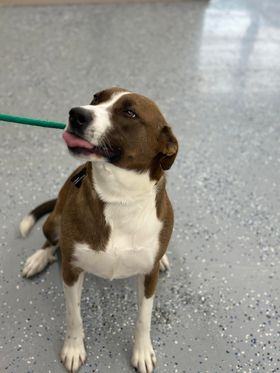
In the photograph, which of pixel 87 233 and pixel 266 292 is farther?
pixel 266 292

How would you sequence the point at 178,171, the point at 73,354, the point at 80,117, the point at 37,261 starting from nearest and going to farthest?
the point at 80,117 → the point at 73,354 → the point at 37,261 → the point at 178,171

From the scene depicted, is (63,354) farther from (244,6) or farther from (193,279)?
(244,6)

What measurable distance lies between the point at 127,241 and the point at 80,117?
37cm

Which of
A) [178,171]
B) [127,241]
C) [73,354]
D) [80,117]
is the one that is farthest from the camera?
[178,171]

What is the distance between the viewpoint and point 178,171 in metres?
2.19

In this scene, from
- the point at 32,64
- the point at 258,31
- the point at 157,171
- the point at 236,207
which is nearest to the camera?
the point at 157,171

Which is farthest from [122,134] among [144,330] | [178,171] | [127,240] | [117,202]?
[178,171]

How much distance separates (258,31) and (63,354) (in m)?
3.13

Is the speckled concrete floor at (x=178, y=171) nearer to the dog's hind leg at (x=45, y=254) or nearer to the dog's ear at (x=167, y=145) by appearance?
the dog's hind leg at (x=45, y=254)

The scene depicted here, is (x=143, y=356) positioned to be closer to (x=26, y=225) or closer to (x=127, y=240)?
(x=127, y=240)

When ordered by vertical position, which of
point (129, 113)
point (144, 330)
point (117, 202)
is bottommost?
point (144, 330)

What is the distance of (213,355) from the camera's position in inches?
58.7

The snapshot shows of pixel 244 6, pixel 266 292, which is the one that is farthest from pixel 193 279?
pixel 244 6

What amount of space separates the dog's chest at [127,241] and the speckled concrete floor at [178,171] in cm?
37
